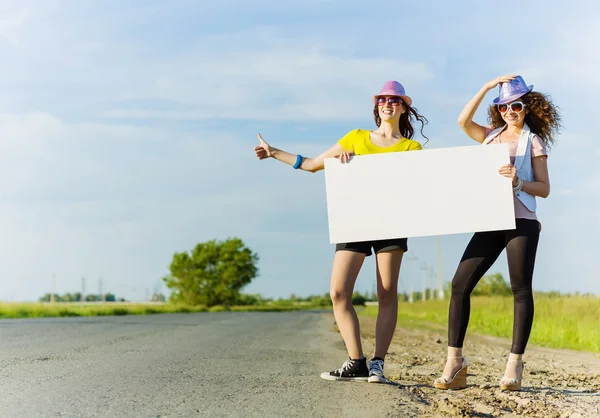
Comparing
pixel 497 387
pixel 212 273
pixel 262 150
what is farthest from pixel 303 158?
pixel 212 273

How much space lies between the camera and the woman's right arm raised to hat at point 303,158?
5.47 meters

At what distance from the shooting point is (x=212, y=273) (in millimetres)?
77250

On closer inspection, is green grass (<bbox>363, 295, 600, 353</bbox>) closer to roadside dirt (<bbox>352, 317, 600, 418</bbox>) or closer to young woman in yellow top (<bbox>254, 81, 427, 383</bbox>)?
roadside dirt (<bbox>352, 317, 600, 418</bbox>)

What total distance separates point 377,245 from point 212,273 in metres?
73.0

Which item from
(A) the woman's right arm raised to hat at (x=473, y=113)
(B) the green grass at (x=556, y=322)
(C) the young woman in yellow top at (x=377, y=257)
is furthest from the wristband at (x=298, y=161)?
(B) the green grass at (x=556, y=322)

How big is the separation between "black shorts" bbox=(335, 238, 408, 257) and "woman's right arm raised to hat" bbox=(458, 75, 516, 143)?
3.12 feet

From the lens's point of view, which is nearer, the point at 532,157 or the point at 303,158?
the point at 532,157

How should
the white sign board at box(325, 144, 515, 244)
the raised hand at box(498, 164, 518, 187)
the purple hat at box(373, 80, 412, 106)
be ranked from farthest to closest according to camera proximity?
the purple hat at box(373, 80, 412, 106)
the white sign board at box(325, 144, 515, 244)
the raised hand at box(498, 164, 518, 187)

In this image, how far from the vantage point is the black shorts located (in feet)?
17.2

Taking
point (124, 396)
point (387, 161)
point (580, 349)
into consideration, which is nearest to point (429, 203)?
point (387, 161)

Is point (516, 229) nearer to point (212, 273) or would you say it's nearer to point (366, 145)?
point (366, 145)

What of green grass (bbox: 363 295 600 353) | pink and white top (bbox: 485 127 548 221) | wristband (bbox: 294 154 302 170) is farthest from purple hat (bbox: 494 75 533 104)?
green grass (bbox: 363 295 600 353)

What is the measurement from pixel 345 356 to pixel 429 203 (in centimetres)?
335

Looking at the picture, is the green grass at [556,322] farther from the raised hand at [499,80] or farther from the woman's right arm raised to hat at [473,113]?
the raised hand at [499,80]
